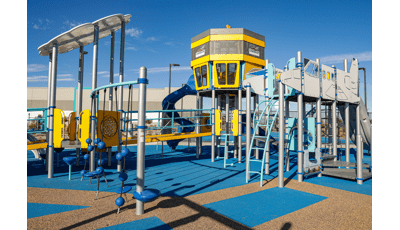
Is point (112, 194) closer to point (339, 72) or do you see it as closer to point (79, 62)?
point (79, 62)

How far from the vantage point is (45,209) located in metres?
5.62

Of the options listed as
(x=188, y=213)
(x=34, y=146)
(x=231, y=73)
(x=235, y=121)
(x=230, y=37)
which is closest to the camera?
(x=188, y=213)

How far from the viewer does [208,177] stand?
30.9 feet

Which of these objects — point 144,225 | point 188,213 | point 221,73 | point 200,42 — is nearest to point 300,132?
point 188,213

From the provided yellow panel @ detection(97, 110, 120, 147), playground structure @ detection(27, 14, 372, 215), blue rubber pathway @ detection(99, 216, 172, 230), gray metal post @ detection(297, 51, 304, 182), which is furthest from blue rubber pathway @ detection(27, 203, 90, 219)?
gray metal post @ detection(297, 51, 304, 182)

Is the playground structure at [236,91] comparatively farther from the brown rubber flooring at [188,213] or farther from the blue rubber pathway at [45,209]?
the blue rubber pathway at [45,209]

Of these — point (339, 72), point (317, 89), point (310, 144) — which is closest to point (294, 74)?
point (317, 89)

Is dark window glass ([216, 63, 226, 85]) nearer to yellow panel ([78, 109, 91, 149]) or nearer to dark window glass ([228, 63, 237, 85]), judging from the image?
dark window glass ([228, 63, 237, 85])

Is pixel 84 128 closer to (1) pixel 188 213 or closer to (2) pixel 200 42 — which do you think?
A: (1) pixel 188 213

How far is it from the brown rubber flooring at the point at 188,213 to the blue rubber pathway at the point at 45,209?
0.73 feet

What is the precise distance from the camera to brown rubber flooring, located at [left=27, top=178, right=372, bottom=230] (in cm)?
481

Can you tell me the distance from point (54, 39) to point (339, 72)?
40.1 ft

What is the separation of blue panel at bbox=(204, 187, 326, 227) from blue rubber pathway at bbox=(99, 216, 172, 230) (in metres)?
1.40

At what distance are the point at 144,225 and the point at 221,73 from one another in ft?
36.9
